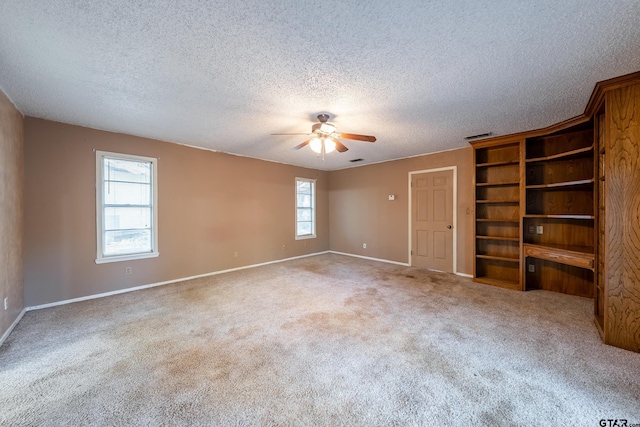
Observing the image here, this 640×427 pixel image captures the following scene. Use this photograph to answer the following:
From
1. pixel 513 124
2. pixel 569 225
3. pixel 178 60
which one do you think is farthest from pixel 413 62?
pixel 569 225

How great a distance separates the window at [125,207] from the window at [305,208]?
10.6 feet

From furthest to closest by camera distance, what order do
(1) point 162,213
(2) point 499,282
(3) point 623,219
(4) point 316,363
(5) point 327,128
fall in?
(1) point 162,213 → (2) point 499,282 → (5) point 327,128 → (3) point 623,219 → (4) point 316,363

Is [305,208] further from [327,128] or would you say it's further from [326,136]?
[327,128]

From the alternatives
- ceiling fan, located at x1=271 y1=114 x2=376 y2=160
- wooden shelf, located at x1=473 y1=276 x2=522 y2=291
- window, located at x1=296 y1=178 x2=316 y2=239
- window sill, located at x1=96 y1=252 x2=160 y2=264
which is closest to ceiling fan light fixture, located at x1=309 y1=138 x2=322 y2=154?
ceiling fan, located at x1=271 y1=114 x2=376 y2=160

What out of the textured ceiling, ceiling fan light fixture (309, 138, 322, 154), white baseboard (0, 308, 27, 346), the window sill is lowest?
white baseboard (0, 308, 27, 346)

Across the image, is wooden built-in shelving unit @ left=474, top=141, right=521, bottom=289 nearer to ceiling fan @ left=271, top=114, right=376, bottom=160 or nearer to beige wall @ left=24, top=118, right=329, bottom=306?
ceiling fan @ left=271, top=114, right=376, bottom=160

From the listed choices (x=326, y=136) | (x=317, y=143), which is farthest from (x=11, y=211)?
(x=326, y=136)

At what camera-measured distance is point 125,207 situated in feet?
12.8

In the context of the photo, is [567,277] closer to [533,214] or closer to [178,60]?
[533,214]

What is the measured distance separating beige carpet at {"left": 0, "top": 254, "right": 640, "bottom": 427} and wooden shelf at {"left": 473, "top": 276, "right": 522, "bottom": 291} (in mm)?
361

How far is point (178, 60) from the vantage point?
6.39ft

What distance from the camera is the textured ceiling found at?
4.89ft

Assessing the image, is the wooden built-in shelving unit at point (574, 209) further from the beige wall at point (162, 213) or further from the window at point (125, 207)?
the window at point (125, 207)

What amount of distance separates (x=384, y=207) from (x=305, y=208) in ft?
6.87
